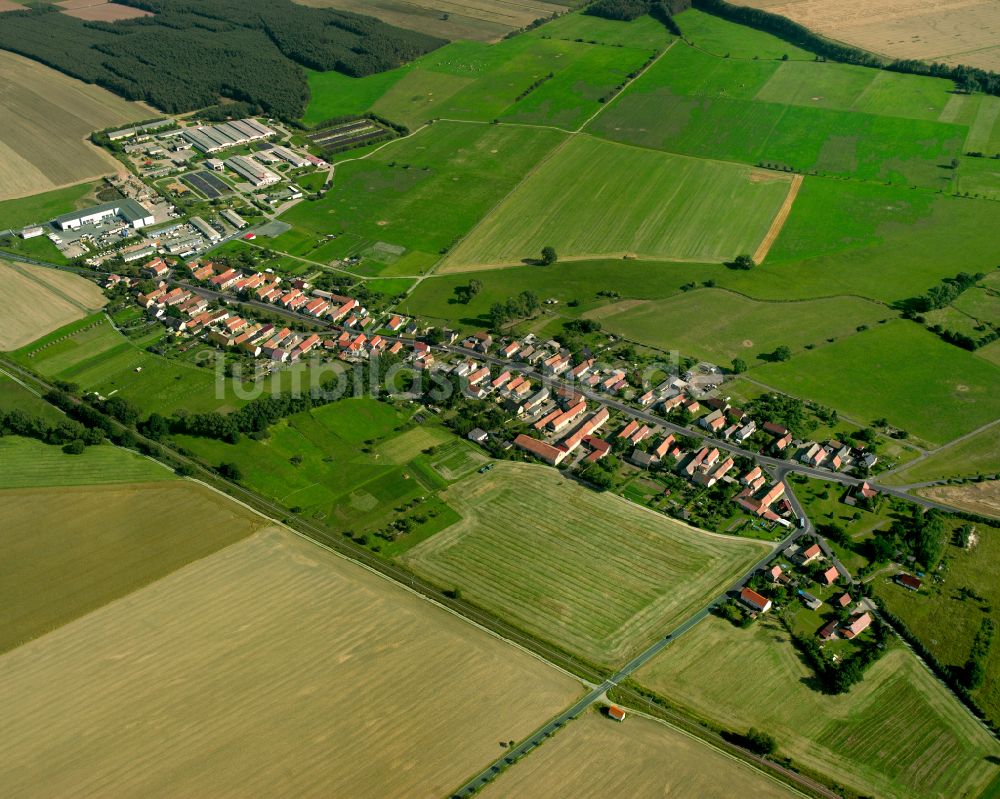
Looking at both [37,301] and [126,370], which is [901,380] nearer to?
[126,370]

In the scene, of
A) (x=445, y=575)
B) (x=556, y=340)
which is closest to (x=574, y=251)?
(x=556, y=340)

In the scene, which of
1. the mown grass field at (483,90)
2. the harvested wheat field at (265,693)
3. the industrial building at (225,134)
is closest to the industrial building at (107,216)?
the industrial building at (225,134)

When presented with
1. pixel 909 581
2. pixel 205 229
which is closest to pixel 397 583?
pixel 909 581

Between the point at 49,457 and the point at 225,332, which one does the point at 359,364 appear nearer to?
the point at 225,332

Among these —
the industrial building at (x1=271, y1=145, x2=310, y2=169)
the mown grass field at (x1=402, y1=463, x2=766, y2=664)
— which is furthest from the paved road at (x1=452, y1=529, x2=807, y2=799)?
the industrial building at (x1=271, y1=145, x2=310, y2=169)

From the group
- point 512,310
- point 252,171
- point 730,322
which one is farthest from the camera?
point 252,171

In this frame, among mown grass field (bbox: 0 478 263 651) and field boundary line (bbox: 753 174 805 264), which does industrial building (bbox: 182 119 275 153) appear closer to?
mown grass field (bbox: 0 478 263 651)
